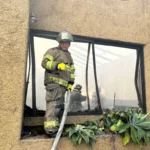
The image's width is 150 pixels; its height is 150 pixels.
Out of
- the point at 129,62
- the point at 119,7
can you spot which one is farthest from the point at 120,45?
the point at 119,7

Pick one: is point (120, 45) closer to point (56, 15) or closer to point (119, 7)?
point (119, 7)

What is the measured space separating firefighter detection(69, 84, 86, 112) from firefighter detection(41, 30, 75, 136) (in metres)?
0.76

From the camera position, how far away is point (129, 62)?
5.31 m

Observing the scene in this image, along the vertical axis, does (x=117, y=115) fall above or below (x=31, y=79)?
below

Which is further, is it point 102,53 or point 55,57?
point 102,53

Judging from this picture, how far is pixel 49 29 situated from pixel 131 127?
2.44 m

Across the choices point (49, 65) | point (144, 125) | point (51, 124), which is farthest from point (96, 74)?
point (51, 124)

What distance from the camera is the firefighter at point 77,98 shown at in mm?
4613

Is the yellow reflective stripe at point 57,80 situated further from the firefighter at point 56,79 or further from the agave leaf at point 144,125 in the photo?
the agave leaf at point 144,125

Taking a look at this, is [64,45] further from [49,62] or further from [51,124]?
[51,124]

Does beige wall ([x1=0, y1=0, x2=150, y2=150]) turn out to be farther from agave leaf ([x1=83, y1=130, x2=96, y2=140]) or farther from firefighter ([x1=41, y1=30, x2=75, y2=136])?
firefighter ([x1=41, y1=30, x2=75, y2=136])

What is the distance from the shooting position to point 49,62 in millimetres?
3559

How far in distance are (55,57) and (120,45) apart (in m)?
1.98

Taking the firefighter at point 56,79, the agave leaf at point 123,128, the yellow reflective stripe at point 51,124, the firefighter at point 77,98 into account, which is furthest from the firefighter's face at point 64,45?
the agave leaf at point 123,128
